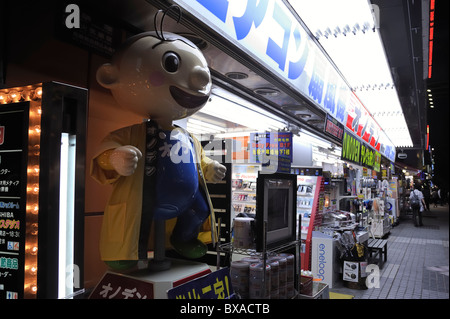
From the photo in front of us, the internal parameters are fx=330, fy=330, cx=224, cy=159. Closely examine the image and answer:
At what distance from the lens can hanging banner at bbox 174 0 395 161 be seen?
Result: 2900mm

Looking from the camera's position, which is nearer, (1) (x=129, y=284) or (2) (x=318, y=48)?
(1) (x=129, y=284)

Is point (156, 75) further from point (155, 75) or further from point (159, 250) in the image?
point (159, 250)

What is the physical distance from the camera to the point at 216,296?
193 cm

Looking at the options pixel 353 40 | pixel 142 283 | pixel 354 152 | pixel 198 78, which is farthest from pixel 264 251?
pixel 354 152

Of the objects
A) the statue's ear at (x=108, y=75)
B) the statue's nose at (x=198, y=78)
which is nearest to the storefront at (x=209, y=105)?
the statue's ear at (x=108, y=75)

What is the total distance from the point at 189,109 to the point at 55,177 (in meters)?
0.95

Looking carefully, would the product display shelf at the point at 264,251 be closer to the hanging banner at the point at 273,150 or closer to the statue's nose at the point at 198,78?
the statue's nose at the point at 198,78

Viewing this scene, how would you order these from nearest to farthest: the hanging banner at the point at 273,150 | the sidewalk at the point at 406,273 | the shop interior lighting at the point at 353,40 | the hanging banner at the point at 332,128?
the shop interior lighting at the point at 353,40 → the sidewalk at the point at 406,273 → the hanging banner at the point at 332,128 → the hanging banner at the point at 273,150

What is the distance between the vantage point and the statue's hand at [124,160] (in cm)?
189

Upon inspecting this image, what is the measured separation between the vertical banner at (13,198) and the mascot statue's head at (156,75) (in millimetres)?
550

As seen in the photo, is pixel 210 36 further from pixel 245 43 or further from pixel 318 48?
pixel 318 48

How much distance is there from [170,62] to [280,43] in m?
2.42

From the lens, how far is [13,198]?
183cm

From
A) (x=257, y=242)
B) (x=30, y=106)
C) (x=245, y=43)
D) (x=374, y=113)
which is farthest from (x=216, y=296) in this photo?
(x=374, y=113)
